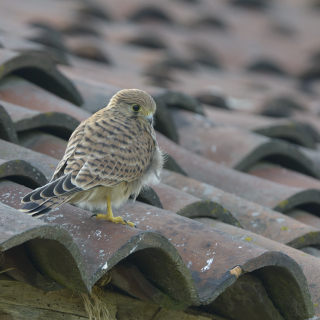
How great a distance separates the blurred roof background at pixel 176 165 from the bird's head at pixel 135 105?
0.25 meters

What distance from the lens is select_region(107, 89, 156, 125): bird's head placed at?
288cm

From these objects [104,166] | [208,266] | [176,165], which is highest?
[104,166]

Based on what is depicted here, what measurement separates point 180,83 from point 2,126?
10.3 ft

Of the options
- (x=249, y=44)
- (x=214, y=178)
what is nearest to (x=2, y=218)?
(x=214, y=178)

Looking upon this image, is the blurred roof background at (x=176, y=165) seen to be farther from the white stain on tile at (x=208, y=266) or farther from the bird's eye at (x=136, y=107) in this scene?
the bird's eye at (x=136, y=107)

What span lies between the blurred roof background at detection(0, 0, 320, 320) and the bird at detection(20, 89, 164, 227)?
0.08m

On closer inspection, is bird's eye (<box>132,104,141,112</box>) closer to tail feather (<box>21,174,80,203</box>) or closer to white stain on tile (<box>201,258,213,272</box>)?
tail feather (<box>21,174,80,203</box>)

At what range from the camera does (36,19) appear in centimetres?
609

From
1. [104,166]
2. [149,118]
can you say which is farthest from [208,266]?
[149,118]

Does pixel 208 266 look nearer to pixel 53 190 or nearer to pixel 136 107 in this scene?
pixel 53 190

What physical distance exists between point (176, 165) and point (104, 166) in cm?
91

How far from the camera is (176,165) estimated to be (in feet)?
10.4

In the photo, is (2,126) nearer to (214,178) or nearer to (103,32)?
(214,178)

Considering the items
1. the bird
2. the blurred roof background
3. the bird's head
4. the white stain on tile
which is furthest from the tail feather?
the bird's head
